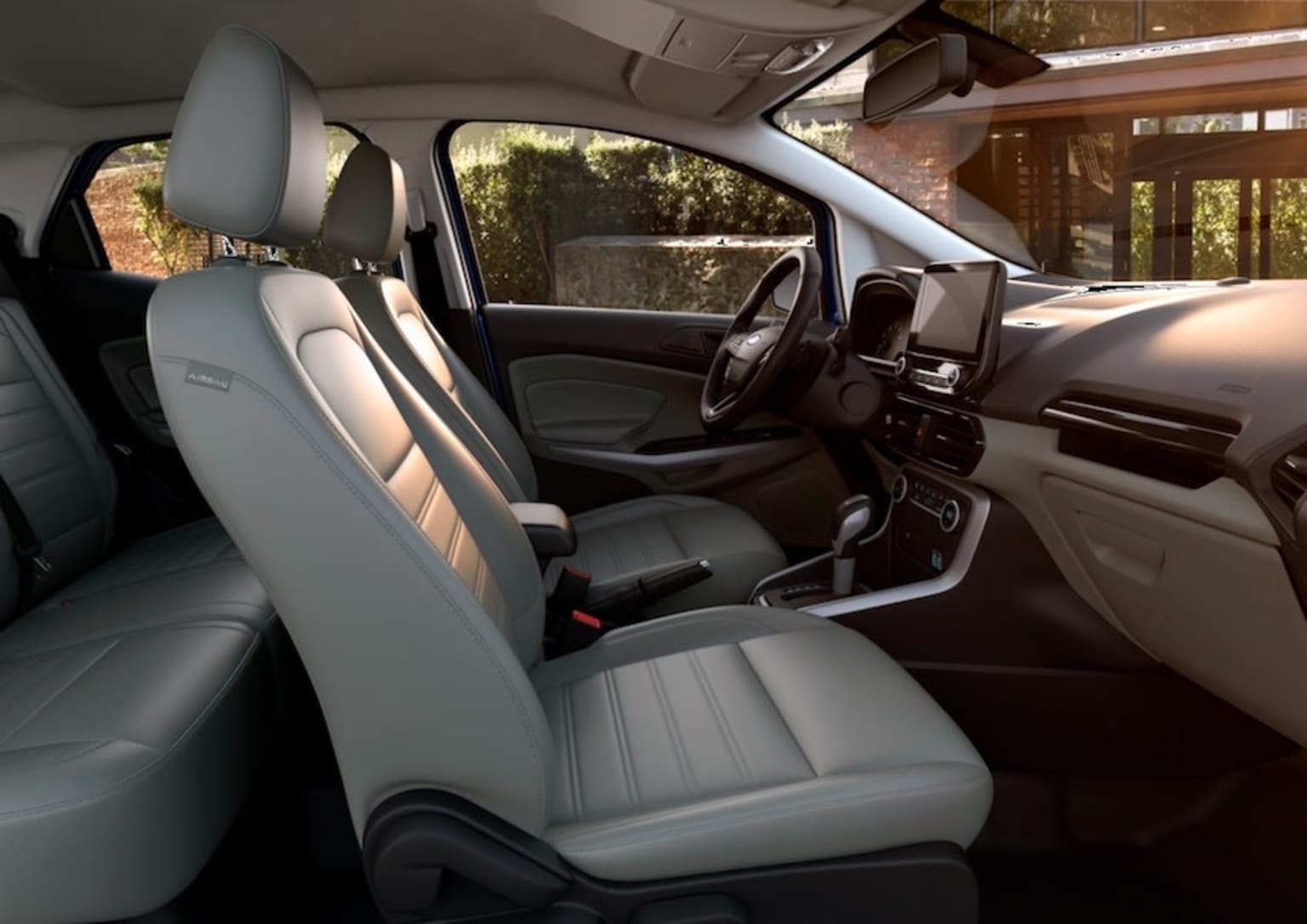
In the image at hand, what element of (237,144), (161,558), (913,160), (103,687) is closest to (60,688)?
(103,687)

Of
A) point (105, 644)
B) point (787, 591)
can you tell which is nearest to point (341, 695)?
point (105, 644)

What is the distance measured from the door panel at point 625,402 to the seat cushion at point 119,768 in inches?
59.5

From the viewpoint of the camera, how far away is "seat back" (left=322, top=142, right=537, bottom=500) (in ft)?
6.83

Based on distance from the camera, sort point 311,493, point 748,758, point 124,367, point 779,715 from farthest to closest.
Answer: point 124,367 → point 779,715 → point 748,758 → point 311,493

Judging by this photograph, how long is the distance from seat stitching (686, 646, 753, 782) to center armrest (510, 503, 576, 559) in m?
0.53

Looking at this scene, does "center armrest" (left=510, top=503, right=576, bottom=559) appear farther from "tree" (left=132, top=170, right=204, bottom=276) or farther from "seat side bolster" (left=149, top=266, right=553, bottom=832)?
"tree" (left=132, top=170, right=204, bottom=276)

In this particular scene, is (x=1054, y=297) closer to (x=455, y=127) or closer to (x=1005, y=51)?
(x=1005, y=51)

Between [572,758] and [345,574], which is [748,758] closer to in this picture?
[572,758]

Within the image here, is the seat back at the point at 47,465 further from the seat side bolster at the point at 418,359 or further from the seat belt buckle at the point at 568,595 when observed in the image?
the seat belt buckle at the point at 568,595

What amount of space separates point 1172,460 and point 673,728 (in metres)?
0.71

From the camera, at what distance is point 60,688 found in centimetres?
161

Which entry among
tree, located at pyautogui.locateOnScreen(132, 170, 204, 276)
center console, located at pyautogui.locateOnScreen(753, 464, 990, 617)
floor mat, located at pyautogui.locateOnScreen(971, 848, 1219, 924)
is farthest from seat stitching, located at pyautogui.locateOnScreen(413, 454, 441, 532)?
tree, located at pyautogui.locateOnScreen(132, 170, 204, 276)

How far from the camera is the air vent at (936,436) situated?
6.16 feet

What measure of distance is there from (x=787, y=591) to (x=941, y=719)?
91 cm
